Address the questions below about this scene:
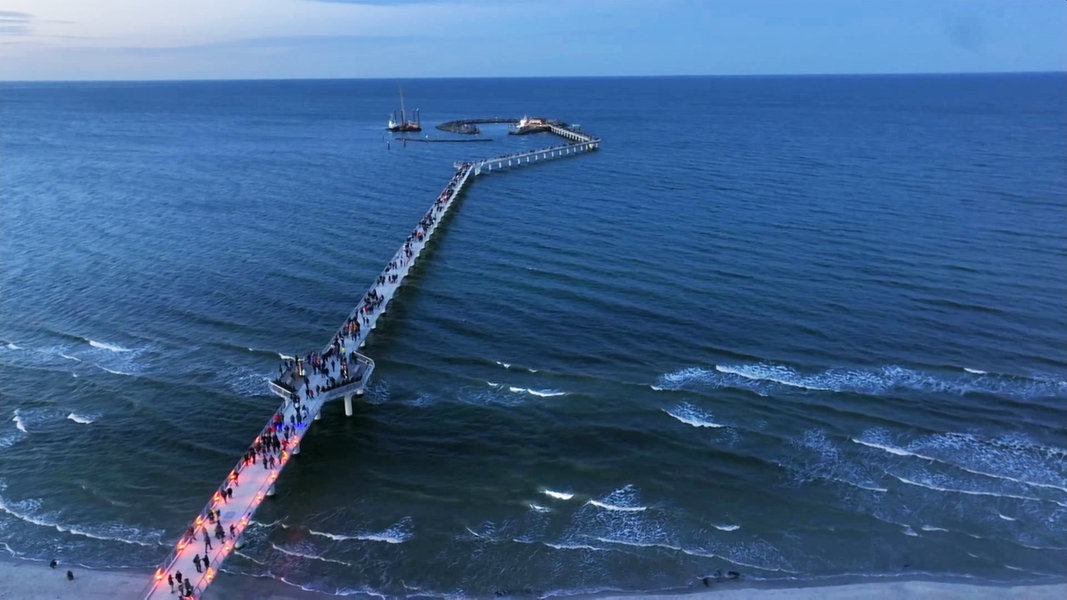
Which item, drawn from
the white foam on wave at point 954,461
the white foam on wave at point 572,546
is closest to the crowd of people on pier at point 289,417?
the white foam on wave at point 572,546

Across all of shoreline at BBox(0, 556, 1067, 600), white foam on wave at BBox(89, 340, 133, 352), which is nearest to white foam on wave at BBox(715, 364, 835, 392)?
shoreline at BBox(0, 556, 1067, 600)

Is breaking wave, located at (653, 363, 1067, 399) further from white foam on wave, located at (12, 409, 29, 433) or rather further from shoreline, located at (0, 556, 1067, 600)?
white foam on wave, located at (12, 409, 29, 433)

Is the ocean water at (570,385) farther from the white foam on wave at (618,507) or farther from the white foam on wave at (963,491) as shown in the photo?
the white foam on wave at (618,507)

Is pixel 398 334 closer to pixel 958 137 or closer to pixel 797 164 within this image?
pixel 797 164

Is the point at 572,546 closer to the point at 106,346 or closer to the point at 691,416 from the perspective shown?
the point at 691,416

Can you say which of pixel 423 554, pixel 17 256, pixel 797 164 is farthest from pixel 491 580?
pixel 797 164
